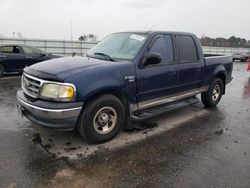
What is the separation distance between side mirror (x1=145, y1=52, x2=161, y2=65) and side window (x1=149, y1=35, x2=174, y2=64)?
264 mm

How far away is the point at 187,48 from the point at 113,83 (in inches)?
93.9

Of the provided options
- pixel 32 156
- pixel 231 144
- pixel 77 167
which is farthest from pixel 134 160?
pixel 231 144

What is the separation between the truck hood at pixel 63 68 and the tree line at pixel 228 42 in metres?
40.6

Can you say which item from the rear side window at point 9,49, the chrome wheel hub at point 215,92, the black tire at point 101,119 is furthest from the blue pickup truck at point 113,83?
the rear side window at point 9,49

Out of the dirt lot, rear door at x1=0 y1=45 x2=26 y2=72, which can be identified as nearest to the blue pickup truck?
the dirt lot

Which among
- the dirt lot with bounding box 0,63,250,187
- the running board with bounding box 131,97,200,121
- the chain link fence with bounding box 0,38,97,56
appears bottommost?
the dirt lot with bounding box 0,63,250,187

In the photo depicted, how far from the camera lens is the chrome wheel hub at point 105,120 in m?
3.97

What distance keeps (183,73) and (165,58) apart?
632 mm

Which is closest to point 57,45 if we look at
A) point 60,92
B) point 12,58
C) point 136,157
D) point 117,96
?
point 12,58

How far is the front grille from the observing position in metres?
3.73

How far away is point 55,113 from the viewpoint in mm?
3498

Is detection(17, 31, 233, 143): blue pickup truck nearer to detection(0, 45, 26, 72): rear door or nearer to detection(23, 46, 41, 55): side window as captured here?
detection(0, 45, 26, 72): rear door

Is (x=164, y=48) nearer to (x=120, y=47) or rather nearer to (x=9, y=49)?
(x=120, y=47)

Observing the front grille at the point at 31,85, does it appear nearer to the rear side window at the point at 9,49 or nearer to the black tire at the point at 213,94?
the black tire at the point at 213,94
